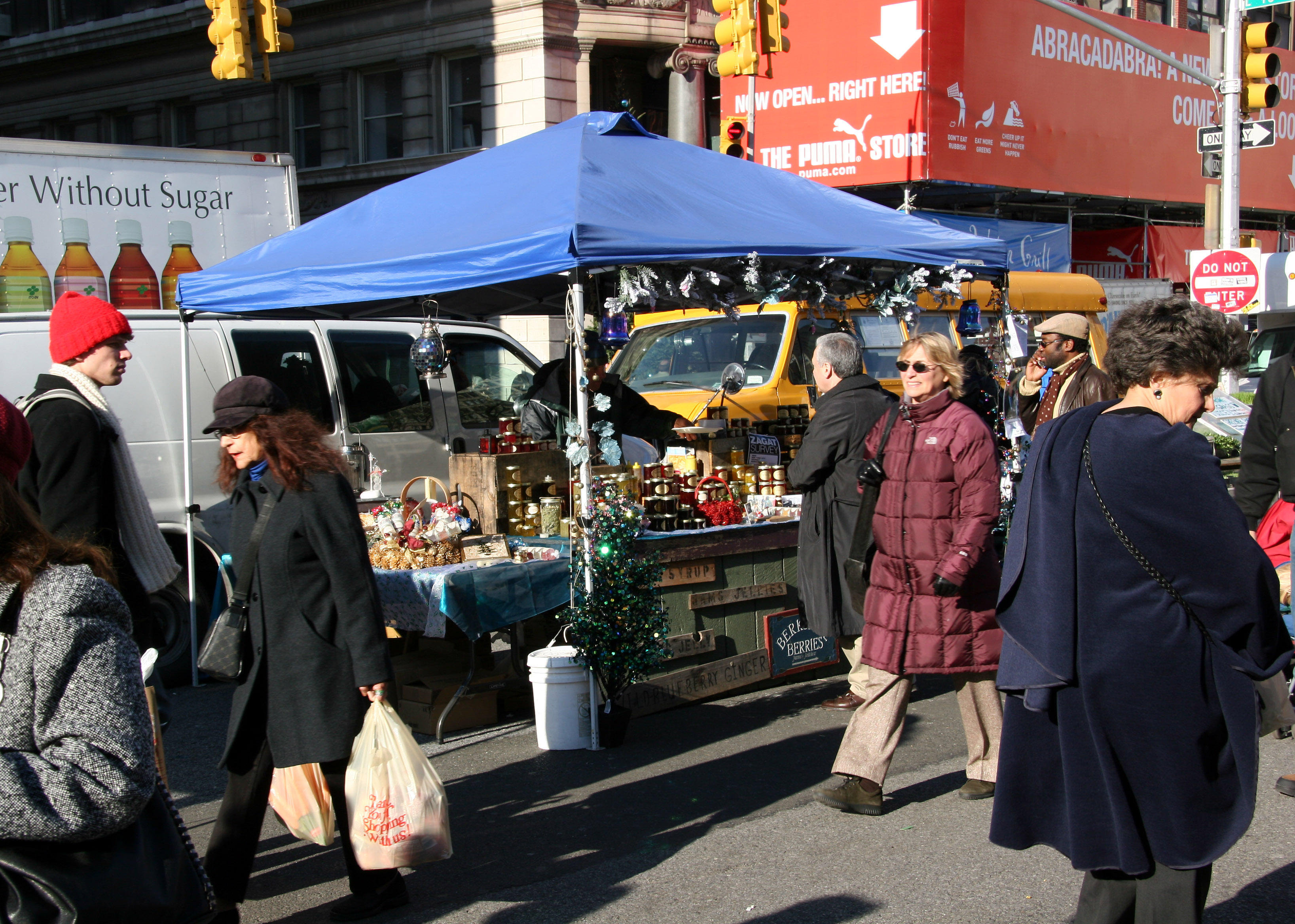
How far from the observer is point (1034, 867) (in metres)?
4.37

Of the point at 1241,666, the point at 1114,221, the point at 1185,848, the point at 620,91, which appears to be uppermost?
the point at 620,91

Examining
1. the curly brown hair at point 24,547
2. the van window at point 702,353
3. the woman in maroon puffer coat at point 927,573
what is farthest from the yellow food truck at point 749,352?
the curly brown hair at point 24,547

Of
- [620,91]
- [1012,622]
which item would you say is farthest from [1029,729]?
[620,91]

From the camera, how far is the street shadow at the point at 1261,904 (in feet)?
12.8

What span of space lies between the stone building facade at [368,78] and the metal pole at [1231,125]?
35.0 ft

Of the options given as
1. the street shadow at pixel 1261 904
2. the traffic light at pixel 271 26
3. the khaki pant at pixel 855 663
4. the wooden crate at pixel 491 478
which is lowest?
the street shadow at pixel 1261 904

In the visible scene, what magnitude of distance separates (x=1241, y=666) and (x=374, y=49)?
22839mm

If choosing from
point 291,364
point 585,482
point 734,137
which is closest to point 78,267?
point 291,364

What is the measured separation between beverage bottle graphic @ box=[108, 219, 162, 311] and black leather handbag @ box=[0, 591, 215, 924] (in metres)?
6.40

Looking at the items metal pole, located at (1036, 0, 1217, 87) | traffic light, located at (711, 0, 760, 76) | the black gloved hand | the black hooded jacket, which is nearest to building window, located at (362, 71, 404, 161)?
traffic light, located at (711, 0, 760, 76)

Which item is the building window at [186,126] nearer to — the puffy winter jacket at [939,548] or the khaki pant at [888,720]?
the puffy winter jacket at [939,548]

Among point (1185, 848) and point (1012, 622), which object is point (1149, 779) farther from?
point (1012, 622)

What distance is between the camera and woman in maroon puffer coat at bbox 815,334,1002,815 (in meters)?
4.75

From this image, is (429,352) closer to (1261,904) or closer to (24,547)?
(1261,904)
